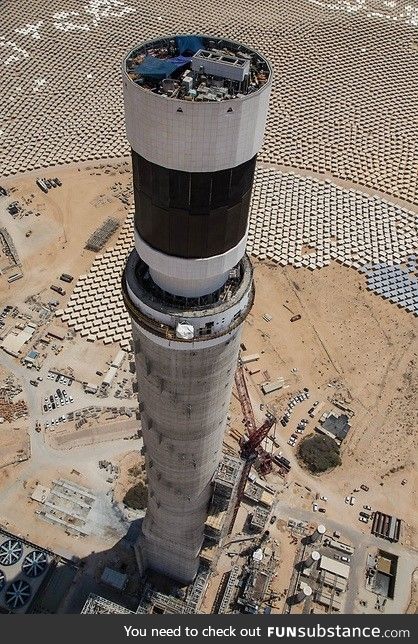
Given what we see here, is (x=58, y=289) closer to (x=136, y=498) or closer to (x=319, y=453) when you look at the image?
(x=136, y=498)

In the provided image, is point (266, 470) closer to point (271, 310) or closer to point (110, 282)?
point (271, 310)

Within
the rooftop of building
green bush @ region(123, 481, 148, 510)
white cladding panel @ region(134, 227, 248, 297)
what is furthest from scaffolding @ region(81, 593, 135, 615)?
the rooftop of building

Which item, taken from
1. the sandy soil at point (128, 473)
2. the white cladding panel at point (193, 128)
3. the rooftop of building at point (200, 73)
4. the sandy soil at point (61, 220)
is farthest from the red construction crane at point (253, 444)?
the rooftop of building at point (200, 73)

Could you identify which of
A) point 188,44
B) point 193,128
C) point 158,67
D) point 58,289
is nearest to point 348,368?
point 58,289

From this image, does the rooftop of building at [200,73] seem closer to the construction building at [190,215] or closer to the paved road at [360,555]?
the construction building at [190,215]

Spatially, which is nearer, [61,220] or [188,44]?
[188,44]

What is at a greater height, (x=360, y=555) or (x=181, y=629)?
(x=181, y=629)
